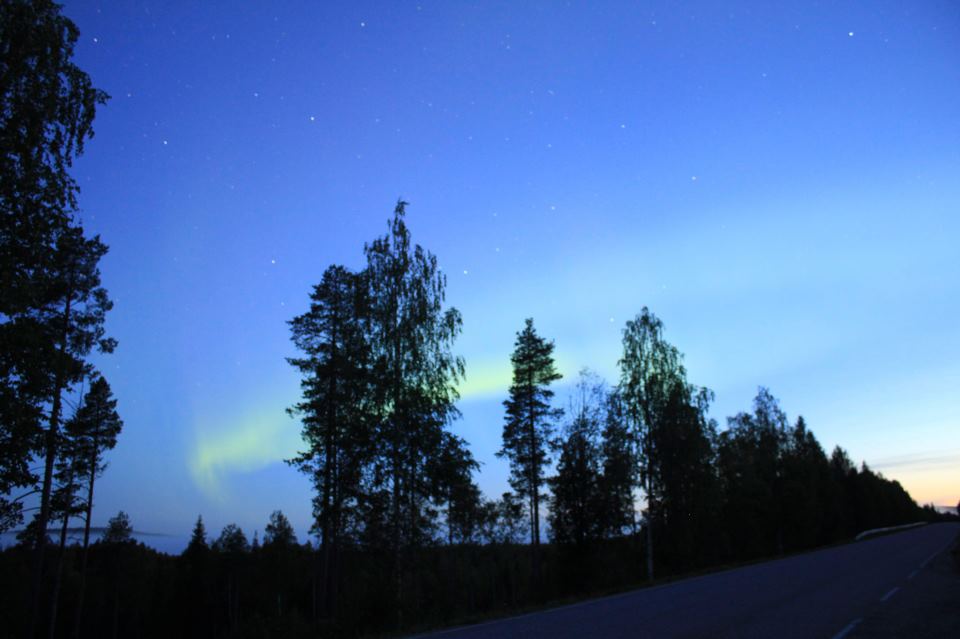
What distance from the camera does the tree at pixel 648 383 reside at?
3372 centimetres

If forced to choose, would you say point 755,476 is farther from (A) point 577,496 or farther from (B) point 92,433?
(B) point 92,433

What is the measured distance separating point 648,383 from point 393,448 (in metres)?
21.2

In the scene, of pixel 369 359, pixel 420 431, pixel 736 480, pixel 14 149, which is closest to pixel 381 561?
pixel 420 431

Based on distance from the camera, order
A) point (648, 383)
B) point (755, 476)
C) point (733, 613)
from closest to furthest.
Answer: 1. point (733, 613)
2. point (648, 383)
3. point (755, 476)

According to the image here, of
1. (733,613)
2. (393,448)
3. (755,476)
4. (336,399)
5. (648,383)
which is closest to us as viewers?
(733,613)

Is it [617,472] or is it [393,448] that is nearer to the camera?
[393,448]

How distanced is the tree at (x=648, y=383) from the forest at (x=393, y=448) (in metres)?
0.12

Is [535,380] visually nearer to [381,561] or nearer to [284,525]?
[381,561]

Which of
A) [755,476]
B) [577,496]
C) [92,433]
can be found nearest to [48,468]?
[92,433]

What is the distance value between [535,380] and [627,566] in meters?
13.5

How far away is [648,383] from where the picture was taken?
119 feet

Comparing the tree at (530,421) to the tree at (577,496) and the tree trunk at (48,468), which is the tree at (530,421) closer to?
the tree at (577,496)

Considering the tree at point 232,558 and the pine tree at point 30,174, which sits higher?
the pine tree at point 30,174

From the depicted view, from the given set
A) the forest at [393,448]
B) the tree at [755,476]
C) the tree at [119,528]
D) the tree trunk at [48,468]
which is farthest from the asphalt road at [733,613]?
the tree at [119,528]
